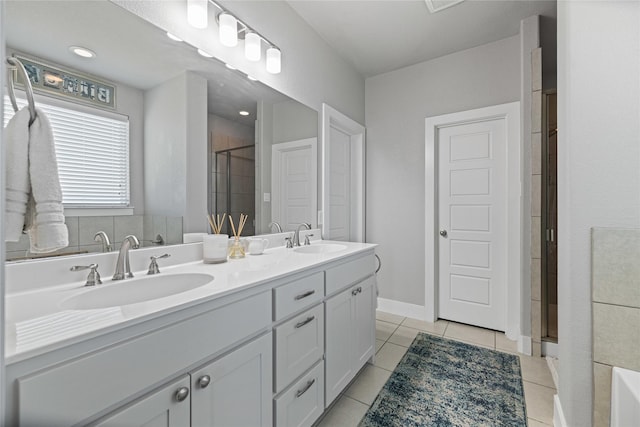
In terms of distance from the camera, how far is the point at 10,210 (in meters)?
0.72

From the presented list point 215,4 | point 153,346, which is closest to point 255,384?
point 153,346

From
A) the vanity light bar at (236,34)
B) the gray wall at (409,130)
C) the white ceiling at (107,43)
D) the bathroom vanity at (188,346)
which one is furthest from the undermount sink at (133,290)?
the gray wall at (409,130)

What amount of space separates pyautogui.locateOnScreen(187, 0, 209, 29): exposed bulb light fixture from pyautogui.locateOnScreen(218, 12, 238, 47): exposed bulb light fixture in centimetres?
13

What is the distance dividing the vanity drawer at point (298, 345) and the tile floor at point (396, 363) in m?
0.45

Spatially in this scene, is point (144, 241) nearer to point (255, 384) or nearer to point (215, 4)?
point (255, 384)

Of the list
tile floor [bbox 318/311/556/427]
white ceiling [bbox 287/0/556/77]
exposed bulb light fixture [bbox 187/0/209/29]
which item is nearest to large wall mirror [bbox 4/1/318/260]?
exposed bulb light fixture [bbox 187/0/209/29]

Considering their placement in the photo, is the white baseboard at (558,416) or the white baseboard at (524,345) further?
the white baseboard at (524,345)

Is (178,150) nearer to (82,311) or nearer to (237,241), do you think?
(237,241)

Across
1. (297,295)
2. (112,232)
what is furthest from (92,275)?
(297,295)

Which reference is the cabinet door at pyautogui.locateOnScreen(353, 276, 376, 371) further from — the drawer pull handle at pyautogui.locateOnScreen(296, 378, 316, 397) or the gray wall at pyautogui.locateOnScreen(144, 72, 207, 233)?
the gray wall at pyautogui.locateOnScreen(144, 72, 207, 233)

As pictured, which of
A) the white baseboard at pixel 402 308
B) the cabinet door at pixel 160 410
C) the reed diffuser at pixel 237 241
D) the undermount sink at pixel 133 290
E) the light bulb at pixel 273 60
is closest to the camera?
the cabinet door at pixel 160 410

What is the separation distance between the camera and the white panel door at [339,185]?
272 centimetres

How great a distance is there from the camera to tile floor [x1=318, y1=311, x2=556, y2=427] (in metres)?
1.54

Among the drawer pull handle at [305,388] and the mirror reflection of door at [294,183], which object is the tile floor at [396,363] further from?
the mirror reflection of door at [294,183]
